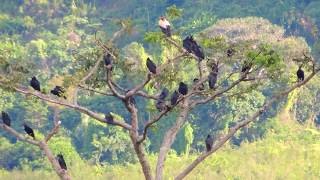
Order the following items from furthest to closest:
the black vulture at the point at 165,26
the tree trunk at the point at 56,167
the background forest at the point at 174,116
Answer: the background forest at the point at 174,116, the black vulture at the point at 165,26, the tree trunk at the point at 56,167

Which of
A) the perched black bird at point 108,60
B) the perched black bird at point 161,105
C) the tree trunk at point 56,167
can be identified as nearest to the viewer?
the perched black bird at point 161,105

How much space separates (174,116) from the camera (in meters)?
33.8

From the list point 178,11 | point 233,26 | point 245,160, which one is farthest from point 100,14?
point 178,11

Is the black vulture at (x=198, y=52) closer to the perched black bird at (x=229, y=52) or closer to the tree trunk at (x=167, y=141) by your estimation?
the perched black bird at (x=229, y=52)

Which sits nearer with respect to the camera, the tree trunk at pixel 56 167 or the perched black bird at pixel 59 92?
the tree trunk at pixel 56 167

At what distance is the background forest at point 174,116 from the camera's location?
35.5 meters

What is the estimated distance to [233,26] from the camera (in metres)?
39.5

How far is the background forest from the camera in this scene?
1399 inches

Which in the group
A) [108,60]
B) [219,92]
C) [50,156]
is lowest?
[50,156]

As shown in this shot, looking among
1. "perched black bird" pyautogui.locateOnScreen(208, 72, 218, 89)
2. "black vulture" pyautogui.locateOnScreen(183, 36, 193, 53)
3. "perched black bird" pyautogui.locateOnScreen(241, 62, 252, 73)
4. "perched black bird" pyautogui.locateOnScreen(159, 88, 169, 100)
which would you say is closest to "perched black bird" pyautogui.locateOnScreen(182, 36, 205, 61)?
"black vulture" pyautogui.locateOnScreen(183, 36, 193, 53)

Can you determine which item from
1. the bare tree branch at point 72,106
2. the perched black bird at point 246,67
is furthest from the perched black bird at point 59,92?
the perched black bird at point 246,67

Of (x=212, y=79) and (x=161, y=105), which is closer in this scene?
(x=161, y=105)

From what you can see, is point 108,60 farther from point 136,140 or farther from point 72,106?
point 136,140

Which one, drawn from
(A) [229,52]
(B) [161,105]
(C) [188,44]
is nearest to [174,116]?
(A) [229,52]
